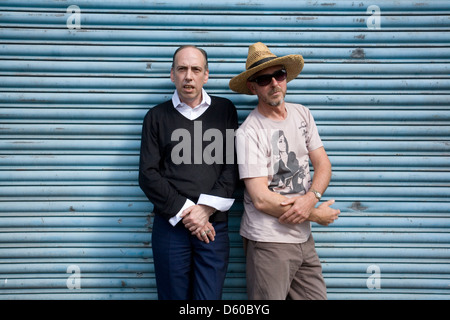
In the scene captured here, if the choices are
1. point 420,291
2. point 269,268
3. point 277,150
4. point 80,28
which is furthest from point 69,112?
point 420,291

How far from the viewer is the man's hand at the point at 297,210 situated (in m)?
2.34

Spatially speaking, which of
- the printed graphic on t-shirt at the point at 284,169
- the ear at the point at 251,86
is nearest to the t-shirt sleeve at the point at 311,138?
the printed graphic on t-shirt at the point at 284,169

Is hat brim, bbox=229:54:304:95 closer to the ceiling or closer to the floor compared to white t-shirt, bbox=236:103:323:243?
closer to the ceiling

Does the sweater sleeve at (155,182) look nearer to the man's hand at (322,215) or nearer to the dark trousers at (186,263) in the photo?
the dark trousers at (186,263)

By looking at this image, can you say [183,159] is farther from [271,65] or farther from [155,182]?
[271,65]

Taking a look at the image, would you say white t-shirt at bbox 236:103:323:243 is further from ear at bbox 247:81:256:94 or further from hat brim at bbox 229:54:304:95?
hat brim at bbox 229:54:304:95

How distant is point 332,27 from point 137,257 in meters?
3.07

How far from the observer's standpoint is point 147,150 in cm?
250

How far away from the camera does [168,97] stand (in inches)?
119

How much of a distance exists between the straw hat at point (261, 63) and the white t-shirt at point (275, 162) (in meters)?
0.33

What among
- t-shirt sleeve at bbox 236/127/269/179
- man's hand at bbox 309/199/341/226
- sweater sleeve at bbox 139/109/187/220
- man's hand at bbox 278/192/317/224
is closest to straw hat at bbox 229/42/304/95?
t-shirt sleeve at bbox 236/127/269/179

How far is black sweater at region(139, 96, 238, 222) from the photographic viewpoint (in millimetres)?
2469

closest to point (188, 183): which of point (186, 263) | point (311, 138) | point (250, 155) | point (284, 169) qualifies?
point (250, 155)

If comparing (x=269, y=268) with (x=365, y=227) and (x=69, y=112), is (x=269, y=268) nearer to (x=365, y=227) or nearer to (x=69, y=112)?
(x=365, y=227)
